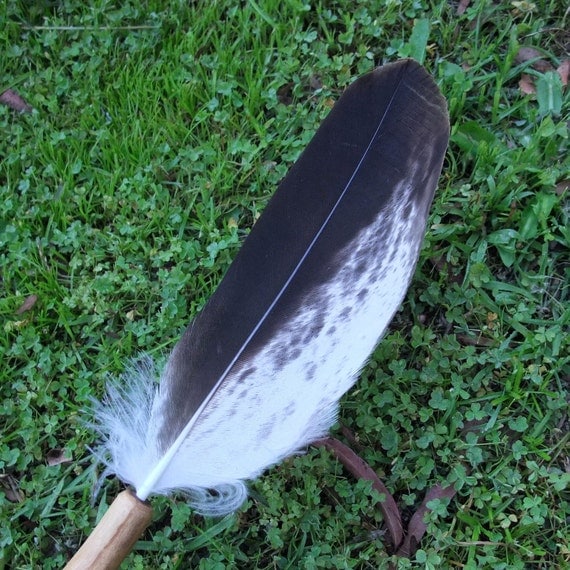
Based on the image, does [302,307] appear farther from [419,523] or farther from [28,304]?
[28,304]

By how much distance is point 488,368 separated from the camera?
7.10ft

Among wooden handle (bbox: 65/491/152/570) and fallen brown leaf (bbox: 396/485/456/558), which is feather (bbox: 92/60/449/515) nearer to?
wooden handle (bbox: 65/491/152/570)

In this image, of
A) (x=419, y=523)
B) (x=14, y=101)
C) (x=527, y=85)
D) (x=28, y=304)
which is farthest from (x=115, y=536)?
(x=527, y=85)

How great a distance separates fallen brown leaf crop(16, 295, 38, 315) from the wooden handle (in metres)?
0.89

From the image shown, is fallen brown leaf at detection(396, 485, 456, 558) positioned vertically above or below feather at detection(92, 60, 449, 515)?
below

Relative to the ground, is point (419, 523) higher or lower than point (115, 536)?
lower

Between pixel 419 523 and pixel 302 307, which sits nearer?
pixel 302 307

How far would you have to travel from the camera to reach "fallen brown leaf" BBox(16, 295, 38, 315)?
94.1 inches

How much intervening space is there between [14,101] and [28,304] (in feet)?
2.93

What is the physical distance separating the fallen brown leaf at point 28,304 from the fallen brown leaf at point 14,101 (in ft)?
2.65

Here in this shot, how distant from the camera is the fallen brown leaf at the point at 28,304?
2391 millimetres

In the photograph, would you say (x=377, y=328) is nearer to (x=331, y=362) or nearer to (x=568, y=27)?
(x=331, y=362)

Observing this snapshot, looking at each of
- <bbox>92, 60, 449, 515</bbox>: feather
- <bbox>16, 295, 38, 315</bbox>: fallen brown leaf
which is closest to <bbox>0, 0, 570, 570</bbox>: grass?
<bbox>16, 295, 38, 315</bbox>: fallen brown leaf

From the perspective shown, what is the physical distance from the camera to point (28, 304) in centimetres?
240
